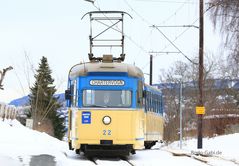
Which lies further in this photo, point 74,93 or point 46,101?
point 46,101

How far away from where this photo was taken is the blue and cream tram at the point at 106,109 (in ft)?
64.2

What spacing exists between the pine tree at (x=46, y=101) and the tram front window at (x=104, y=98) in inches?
1901

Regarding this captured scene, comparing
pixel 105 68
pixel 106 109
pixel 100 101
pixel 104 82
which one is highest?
pixel 105 68

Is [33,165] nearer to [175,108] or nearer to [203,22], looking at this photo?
[203,22]

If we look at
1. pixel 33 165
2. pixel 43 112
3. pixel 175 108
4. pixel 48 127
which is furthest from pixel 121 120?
pixel 175 108

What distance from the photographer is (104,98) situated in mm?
19734

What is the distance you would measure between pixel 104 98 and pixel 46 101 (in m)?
55.7

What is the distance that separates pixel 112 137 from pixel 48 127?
183 feet

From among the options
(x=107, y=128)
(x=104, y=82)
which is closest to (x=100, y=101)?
(x=104, y=82)

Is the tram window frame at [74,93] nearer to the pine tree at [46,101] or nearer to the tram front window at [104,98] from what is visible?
the tram front window at [104,98]

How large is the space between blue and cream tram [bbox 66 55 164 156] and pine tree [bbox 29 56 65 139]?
47962 millimetres

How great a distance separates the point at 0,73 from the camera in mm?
48281

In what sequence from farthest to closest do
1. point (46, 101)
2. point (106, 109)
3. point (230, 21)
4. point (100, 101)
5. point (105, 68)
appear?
point (46, 101) → point (230, 21) → point (105, 68) → point (100, 101) → point (106, 109)

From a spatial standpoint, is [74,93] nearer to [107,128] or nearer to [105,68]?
[105,68]
